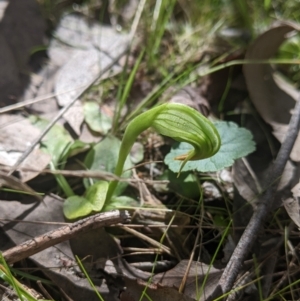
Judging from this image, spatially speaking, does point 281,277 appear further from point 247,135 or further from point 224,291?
point 247,135

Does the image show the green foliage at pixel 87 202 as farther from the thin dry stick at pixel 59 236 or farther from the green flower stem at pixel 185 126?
the green flower stem at pixel 185 126

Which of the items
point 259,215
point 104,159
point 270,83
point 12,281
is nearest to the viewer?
point 12,281

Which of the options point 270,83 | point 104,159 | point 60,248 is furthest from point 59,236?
point 270,83

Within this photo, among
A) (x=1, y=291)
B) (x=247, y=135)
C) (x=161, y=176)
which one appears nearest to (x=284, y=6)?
(x=247, y=135)

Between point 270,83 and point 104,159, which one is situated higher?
point 270,83

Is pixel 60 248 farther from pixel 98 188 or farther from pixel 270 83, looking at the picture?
pixel 270 83

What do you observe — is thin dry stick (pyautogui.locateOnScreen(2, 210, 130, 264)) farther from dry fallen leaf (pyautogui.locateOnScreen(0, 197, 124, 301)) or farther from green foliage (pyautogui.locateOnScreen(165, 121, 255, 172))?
green foliage (pyautogui.locateOnScreen(165, 121, 255, 172))
